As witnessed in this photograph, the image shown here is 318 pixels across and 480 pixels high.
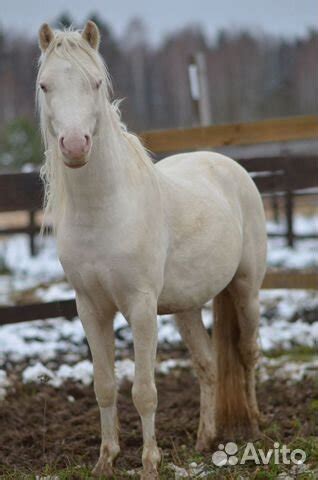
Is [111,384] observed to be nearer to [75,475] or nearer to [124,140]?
[75,475]

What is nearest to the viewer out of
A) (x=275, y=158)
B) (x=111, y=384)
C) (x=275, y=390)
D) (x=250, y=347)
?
(x=111, y=384)

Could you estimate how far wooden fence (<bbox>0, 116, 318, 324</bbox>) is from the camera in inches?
203

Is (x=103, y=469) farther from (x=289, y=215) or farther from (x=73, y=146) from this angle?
(x=289, y=215)

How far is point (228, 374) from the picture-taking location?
4398mm

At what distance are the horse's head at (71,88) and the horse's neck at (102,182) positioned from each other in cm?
17

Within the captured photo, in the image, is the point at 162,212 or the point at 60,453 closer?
the point at 162,212

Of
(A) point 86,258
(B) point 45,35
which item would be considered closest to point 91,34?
(B) point 45,35

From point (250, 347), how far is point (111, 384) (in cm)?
113

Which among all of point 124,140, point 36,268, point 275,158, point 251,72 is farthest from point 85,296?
point 251,72

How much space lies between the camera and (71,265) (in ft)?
11.1

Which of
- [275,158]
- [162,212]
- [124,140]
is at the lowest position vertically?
[275,158]

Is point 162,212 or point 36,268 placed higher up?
point 162,212

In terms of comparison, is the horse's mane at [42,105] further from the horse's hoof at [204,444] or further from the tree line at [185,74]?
the tree line at [185,74]

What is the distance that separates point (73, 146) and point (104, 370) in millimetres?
1209
